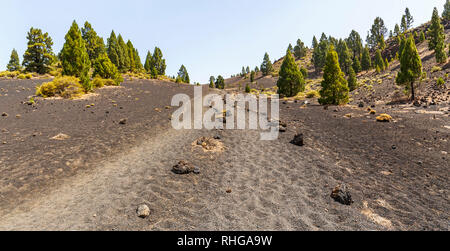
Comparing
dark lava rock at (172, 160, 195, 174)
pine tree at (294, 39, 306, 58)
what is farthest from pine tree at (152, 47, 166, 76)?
pine tree at (294, 39, 306, 58)

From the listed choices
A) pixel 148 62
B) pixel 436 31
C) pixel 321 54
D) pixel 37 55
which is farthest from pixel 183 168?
pixel 321 54

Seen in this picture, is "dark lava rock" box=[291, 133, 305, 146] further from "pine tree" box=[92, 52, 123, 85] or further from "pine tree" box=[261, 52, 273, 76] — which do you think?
"pine tree" box=[261, 52, 273, 76]

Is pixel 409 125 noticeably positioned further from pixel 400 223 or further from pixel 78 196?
pixel 78 196

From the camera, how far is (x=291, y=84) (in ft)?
127

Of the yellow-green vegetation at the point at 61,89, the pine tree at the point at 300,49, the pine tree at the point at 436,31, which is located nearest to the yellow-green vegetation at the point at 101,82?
the yellow-green vegetation at the point at 61,89

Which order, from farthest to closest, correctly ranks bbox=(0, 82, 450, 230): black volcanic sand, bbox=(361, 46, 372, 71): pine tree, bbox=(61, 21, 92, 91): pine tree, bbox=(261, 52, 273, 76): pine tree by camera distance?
bbox=(261, 52, 273, 76): pine tree
bbox=(361, 46, 372, 71): pine tree
bbox=(61, 21, 92, 91): pine tree
bbox=(0, 82, 450, 230): black volcanic sand

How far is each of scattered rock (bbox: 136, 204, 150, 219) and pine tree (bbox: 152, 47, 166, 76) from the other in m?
77.3

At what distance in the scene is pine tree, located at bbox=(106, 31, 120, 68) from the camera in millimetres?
55562

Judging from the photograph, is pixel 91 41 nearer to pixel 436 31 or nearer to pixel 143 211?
pixel 143 211

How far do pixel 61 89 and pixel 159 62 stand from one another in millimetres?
56478

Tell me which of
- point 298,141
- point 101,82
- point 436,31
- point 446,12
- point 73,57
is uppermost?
point 446,12

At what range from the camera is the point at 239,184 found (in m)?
8.16

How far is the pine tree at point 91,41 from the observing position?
50556 millimetres
